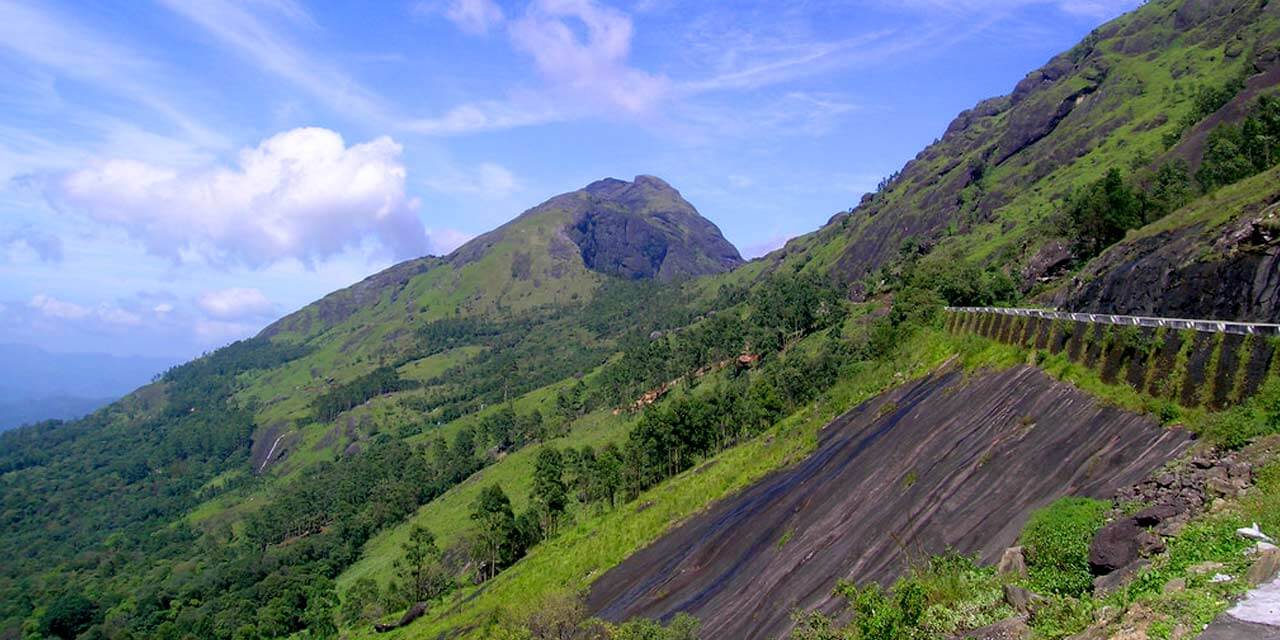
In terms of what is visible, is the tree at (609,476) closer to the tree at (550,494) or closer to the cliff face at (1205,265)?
the tree at (550,494)

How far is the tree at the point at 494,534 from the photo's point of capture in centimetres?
9088

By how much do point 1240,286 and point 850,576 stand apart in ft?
94.6

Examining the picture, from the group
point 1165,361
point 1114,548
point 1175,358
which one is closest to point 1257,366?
point 1175,358

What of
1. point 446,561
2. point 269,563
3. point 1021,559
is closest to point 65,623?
point 269,563

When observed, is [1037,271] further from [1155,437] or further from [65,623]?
[65,623]

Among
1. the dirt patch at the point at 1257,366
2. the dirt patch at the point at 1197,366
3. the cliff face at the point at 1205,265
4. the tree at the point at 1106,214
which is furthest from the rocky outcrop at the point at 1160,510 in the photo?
the tree at the point at 1106,214

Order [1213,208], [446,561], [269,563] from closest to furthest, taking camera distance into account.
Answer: [1213,208], [446,561], [269,563]

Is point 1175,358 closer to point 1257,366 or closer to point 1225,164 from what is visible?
point 1257,366

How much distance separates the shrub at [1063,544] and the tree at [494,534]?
77490 millimetres

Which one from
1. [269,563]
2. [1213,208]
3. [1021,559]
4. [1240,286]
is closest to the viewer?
[1021,559]

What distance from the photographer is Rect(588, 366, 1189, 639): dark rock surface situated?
25.8m

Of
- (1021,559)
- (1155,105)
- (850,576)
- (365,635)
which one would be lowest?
(365,635)

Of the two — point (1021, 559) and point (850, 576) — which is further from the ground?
point (1021, 559)

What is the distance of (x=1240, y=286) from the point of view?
39781mm
